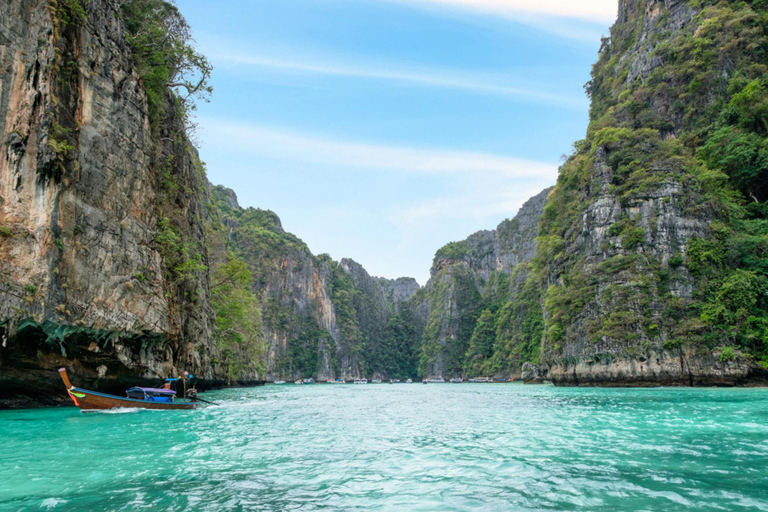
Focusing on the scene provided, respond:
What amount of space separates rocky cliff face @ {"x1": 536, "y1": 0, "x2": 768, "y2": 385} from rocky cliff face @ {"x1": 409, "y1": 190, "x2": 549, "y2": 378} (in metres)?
54.9

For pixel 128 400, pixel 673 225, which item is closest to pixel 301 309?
pixel 673 225

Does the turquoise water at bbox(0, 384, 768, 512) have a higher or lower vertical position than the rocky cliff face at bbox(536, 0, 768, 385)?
lower

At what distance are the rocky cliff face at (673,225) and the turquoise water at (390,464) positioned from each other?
1986 centimetres

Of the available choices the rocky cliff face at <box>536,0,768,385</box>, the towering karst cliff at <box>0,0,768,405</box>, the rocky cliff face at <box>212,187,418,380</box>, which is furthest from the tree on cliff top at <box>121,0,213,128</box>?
the rocky cliff face at <box>212,187,418,380</box>

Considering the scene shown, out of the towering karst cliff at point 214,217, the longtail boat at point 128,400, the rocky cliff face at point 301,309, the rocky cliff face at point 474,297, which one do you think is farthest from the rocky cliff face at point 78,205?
the rocky cliff face at point 474,297

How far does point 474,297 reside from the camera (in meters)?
137

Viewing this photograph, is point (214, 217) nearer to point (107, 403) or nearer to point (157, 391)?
point (157, 391)

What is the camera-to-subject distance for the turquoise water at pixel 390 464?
6.48 metres

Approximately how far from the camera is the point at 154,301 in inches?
819

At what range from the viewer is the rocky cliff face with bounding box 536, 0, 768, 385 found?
106ft

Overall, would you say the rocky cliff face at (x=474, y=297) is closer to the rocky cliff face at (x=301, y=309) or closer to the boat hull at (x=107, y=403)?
the rocky cliff face at (x=301, y=309)

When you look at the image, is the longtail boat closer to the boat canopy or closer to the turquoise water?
the boat canopy

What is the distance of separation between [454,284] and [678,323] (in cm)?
10372

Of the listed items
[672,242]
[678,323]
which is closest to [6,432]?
[678,323]
